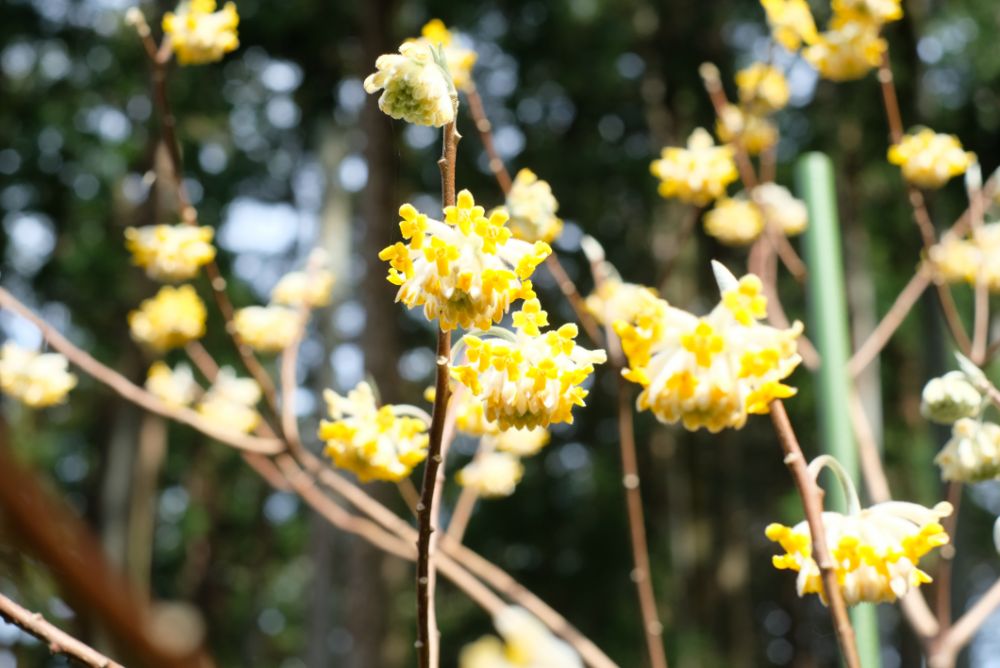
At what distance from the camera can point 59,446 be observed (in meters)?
9.09

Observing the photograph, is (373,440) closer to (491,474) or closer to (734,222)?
(491,474)

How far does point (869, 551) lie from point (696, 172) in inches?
36.7

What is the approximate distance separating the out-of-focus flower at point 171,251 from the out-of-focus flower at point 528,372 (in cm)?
86

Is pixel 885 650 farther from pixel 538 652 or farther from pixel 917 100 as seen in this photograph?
pixel 538 652

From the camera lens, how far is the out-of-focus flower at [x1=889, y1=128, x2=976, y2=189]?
4.81ft

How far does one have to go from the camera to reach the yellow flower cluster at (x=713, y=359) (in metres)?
0.62

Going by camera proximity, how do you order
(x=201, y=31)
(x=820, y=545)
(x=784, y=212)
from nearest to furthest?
(x=820, y=545)
(x=201, y=31)
(x=784, y=212)

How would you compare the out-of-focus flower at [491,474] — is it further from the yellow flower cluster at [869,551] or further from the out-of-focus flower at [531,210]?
the yellow flower cluster at [869,551]

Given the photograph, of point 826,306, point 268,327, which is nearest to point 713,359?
point 826,306

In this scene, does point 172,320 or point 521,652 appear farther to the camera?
point 172,320

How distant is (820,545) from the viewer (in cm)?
59

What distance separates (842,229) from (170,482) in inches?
288

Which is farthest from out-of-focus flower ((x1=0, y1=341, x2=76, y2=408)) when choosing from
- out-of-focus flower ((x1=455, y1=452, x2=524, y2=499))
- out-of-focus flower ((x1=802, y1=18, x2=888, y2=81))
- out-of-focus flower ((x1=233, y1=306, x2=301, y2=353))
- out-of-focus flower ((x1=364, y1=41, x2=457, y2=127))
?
Answer: out-of-focus flower ((x1=802, y1=18, x2=888, y2=81))

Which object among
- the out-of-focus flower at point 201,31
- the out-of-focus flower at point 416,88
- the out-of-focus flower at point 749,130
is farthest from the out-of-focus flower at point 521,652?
the out-of-focus flower at point 749,130
